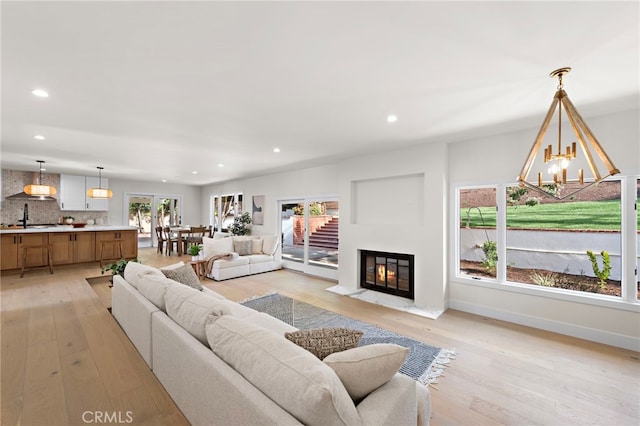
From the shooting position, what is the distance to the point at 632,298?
114 inches

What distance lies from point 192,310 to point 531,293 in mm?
3939

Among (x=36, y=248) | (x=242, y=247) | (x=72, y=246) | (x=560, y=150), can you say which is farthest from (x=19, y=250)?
(x=560, y=150)

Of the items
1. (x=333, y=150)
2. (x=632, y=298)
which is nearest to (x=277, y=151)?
(x=333, y=150)

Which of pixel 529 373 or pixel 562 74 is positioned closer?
pixel 562 74

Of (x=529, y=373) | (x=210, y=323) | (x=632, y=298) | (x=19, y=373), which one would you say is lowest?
(x=529, y=373)

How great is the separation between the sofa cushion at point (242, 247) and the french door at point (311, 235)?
96 cm

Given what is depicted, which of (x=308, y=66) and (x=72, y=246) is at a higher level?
(x=308, y=66)

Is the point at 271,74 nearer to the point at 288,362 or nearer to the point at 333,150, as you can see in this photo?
the point at 288,362

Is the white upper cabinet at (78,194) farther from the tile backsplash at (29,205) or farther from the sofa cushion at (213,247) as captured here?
the sofa cushion at (213,247)

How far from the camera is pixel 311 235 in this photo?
664 centimetres

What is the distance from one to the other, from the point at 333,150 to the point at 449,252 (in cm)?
247

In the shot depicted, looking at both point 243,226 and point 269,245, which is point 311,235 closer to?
point 269,245

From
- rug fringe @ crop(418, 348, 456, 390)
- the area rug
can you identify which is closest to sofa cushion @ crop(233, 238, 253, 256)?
the area rug

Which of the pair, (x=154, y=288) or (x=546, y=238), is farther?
(x=546, y=238)
